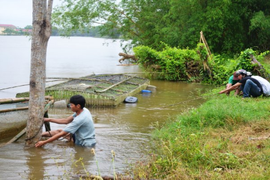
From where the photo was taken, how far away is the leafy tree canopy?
70.7 ft

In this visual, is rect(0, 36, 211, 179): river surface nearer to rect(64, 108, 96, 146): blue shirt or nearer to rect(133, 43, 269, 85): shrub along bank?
rect(64, 108, 96, 146): blue shirt

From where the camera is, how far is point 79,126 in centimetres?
649

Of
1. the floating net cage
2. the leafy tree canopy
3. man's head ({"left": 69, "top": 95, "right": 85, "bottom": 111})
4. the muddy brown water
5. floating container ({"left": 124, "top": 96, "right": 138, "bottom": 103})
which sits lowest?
the muddy brown water

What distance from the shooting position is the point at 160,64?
17.8m

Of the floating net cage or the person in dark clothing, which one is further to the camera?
the floating net cage

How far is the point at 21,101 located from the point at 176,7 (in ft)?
52.9

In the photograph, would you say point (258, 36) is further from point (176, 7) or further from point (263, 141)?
point (263, 141)

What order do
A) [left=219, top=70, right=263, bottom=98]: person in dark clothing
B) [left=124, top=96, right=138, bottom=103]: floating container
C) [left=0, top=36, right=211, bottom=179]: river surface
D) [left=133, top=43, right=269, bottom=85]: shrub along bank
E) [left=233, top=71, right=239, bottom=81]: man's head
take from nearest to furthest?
[left=0, top=36, right=211, bottom=179]: river surface, [left=219, top=70, right=263, bottom=98]: person in dark clothing, [left=233, top=71, right=239, bottom=81]: man's head, [left=124, top=96, right=138, bottom=103]: floating container, [left=133, top=43, right=269, bottom=85]: shrub along bank

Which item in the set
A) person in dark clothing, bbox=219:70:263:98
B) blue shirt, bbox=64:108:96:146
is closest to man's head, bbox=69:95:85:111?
blue shirt, bbox=64:108:96:146

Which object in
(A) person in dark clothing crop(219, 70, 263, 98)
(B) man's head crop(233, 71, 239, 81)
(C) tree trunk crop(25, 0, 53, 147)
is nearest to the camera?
(C) tree trunk crop(25, 0, 53, 147)

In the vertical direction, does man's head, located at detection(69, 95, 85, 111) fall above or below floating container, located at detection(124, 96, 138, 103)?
above

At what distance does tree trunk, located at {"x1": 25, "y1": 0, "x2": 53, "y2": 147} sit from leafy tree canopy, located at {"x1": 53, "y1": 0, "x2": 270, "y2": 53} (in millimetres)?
15980

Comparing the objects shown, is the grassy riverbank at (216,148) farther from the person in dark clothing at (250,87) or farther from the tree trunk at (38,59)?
the tree trunk at (38,59)

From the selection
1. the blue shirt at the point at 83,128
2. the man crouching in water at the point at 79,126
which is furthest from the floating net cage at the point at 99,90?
the blue shirt at the point at 83,128
